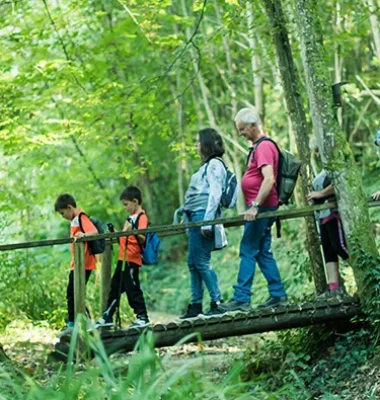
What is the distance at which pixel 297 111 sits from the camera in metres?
10.8

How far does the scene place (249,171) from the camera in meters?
9.19

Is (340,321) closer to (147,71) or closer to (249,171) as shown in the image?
(249,171)

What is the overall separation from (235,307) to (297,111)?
2.56m

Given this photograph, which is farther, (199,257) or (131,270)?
(131,270)

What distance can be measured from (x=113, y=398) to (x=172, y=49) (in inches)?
645

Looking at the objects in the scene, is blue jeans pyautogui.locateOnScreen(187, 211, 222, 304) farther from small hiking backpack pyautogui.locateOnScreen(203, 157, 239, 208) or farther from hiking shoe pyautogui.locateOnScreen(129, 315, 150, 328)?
hiking shoe pyautogui.locateOnScreen(129, 315, 150, 328)

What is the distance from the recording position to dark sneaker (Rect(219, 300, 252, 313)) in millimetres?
9367

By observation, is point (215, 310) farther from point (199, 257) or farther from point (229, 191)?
point (229, 191)

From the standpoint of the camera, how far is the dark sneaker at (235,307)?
30.7 feet

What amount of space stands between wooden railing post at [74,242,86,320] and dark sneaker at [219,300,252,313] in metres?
1.33

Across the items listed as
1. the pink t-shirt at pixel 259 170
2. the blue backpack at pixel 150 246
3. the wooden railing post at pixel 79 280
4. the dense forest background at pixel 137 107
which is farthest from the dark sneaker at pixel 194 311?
the dense forest background at pixel 137 107

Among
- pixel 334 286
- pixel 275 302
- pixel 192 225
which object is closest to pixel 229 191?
pixel 192 225

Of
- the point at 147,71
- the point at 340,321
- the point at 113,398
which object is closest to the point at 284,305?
the point at 340,321

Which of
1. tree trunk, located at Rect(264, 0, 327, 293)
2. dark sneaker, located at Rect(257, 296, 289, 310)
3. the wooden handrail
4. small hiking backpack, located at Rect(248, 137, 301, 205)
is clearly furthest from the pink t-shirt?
tree trunk, located at Rect(264, 0, 327, 293)
